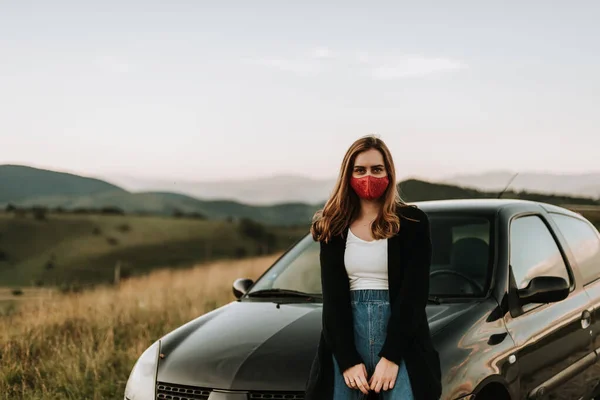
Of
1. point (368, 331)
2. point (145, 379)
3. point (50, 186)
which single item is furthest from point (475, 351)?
point (50, 186)

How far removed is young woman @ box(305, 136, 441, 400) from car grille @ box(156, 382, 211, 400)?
2.63 ft

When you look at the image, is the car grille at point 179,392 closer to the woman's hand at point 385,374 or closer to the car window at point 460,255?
the woman's hand at point 385,374

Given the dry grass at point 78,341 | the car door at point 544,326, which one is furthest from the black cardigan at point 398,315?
the dry grass at point 78,341

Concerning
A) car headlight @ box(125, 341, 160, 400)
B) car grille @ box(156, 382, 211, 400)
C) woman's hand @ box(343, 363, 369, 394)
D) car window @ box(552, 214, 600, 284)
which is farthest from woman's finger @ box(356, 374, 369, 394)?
car window @ box(552, 214, 600, 284)

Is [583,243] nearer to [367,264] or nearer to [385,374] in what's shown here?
[367,264]

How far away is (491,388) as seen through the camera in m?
4.27

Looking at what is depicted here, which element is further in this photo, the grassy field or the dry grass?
the grassy field

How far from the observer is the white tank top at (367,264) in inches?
134

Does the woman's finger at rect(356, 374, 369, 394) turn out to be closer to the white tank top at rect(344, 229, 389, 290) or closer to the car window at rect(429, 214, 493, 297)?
the white tank top at rect(344, 229, 389, 290)

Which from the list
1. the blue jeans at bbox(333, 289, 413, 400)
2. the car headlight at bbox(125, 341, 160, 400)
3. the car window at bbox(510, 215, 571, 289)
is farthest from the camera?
the car window at bbox(510, 215, 571, 289)

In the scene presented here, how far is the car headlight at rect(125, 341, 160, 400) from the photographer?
167 inches

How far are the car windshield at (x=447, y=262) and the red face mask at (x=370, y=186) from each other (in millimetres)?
1430

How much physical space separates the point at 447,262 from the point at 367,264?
1799 millimetres

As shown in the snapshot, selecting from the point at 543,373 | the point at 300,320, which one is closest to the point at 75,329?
the point at 300,320
